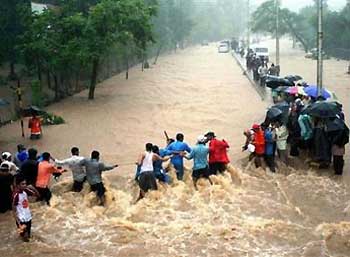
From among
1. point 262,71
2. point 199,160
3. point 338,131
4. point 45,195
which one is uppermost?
point 262,71

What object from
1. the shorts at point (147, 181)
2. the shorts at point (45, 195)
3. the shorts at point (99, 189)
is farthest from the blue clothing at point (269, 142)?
the shorts at point (45, 195)

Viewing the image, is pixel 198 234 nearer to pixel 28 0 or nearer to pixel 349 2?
pixel 28 0

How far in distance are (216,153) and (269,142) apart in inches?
63.2

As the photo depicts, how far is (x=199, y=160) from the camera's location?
12375 millimetres

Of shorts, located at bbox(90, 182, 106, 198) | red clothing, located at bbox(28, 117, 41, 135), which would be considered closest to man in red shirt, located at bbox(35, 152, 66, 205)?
shorts, located at bbox(90, 182, 106, 198)

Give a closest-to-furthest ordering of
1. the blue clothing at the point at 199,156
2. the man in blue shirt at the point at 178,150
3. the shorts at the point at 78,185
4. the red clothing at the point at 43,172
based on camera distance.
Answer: the red clothing at the point at 43,172
the shorts at the point at 78,185
the blue clothing at the point at 199,156
the man in blue shirt at the point at 178,150

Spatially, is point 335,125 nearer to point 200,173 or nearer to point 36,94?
point 200,173

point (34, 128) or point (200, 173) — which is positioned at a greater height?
point (34, 128)

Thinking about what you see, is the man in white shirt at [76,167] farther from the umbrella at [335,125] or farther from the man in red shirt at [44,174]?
the umbrella at [335,125]

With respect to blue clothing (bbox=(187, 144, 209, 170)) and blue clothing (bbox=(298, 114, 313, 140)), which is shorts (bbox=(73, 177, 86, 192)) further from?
blue clothing (bbox=(298, 114, 313, 140))

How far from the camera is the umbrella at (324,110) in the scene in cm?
1336

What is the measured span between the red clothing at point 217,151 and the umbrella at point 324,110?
2.54m

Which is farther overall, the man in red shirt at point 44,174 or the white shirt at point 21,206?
the man in red shirt at point 44,174

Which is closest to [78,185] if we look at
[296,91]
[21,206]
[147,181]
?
[147,181]
